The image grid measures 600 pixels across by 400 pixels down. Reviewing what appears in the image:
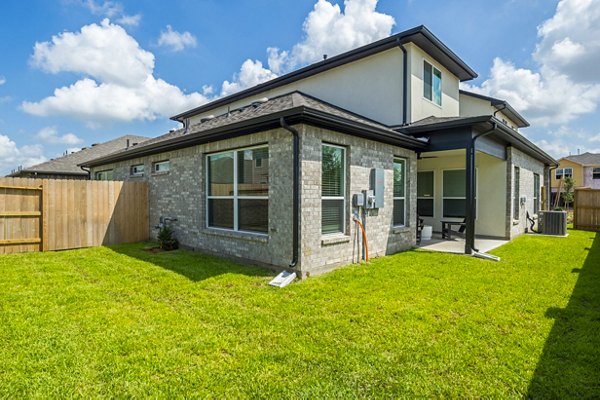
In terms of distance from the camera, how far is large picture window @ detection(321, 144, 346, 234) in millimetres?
6426

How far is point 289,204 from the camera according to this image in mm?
5965

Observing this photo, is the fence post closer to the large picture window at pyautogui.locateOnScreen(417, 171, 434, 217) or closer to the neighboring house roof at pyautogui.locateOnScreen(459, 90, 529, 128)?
the large picture window at pyautogui.locateOnScreen(417, 171, 434, 217)

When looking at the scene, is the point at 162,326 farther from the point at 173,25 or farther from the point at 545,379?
the point at 173,25

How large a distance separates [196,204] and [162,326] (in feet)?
16.0

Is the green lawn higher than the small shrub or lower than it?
lower

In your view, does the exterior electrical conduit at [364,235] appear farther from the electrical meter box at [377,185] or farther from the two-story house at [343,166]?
the electrical meter box at [377,185]

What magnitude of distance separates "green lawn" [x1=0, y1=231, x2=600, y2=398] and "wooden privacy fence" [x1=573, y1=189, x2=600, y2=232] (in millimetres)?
11406

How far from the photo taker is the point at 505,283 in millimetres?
5555

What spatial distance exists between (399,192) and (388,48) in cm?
446

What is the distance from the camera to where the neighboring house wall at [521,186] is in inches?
412

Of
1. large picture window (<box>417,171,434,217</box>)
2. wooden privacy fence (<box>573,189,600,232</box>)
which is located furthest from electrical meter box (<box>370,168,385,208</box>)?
wooden privacy fence (<box>573,189,600,232</box>)

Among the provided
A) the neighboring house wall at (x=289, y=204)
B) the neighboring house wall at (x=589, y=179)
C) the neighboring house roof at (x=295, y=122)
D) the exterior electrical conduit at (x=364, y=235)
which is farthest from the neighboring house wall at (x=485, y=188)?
the neighboring house wall at (x=589, y=179)

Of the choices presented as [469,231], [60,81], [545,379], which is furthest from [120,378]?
[60,81]

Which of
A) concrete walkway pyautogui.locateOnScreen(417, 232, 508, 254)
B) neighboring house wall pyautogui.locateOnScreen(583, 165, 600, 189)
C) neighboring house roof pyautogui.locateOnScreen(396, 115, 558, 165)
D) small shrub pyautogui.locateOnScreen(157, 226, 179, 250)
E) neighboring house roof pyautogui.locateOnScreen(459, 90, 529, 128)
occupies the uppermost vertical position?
neighboring house roof pyautogui.locateOnScreen(459, 90, 529, 128)
